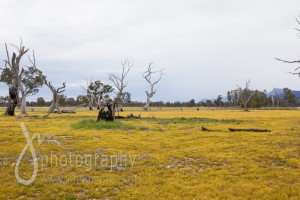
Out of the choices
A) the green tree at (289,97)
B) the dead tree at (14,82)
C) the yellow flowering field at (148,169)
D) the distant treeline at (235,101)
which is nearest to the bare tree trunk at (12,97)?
the dead tree at (14,82)

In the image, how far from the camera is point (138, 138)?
19.3 metres

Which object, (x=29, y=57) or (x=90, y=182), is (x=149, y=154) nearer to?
(x=90, y=182)

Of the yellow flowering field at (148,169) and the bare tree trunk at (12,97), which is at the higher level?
the bare tree trunk at (12,97)

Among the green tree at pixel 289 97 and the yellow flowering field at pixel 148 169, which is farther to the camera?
the green tree at pixel 289 97

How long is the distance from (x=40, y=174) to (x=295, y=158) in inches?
427

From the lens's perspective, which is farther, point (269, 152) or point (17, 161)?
point (269, 152)

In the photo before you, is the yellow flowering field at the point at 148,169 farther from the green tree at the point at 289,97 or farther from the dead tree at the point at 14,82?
the green tree at the point at 289,97

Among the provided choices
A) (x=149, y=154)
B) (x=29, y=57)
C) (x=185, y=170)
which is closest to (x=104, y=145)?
(x=149, y=154)

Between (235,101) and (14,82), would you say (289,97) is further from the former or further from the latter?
(14,82)

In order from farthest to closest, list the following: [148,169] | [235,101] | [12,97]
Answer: [235,101] → [12,97] → [148,169]

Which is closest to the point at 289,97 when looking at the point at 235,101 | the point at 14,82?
the point at 235,101

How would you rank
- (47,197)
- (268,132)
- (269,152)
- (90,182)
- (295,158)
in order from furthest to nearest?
(268,132) < (269,152) < (295,158) < (90,182) < (47,197)

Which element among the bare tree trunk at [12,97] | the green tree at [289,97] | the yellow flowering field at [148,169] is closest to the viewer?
the yellow flowering field at [148,169]

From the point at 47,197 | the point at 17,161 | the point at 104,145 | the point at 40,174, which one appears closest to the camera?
the point at 47,197
